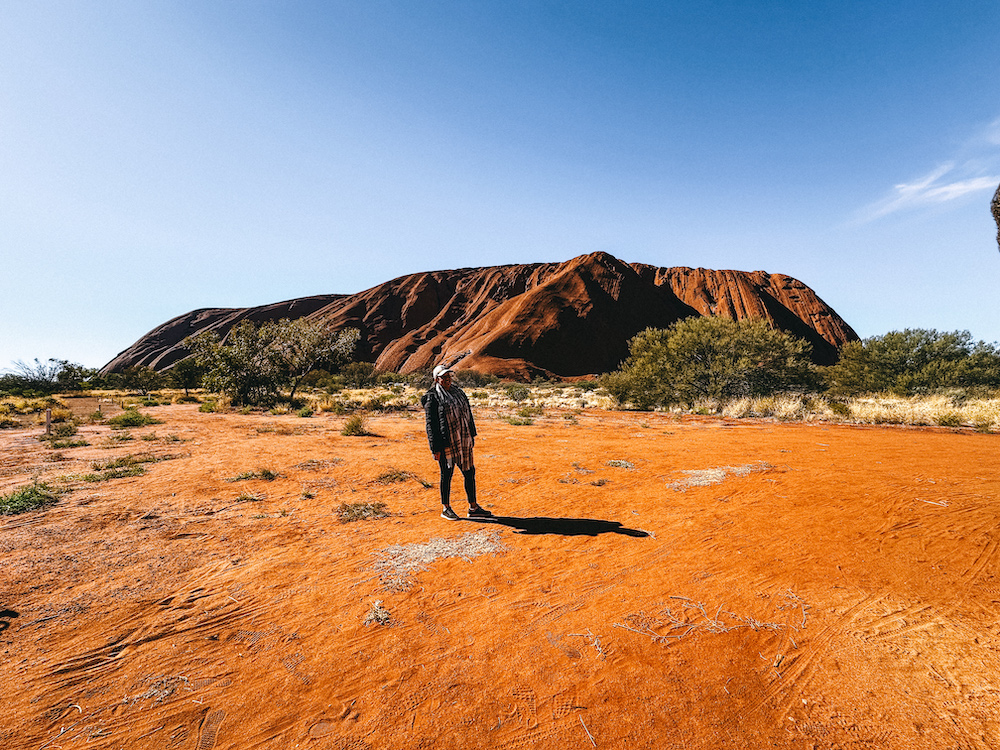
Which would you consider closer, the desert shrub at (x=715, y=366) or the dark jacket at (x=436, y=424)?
the dark jacket at (x=436, y=424)

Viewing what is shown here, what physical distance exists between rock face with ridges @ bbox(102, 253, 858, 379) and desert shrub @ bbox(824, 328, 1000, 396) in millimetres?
32528

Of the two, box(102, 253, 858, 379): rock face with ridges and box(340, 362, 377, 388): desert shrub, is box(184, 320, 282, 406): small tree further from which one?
box(102, 253, 858, 379): rock face with ridges

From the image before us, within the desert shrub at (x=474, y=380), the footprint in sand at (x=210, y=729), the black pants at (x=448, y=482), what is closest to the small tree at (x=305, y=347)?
the desert shrub at (x=474, y=380)

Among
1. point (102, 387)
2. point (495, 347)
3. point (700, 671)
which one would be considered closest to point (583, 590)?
point (700, 671)

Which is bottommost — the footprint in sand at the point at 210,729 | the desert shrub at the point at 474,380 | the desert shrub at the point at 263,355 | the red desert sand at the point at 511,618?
the footprint in sand at the point at 210,729

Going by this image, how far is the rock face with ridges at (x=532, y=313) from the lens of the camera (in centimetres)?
6234

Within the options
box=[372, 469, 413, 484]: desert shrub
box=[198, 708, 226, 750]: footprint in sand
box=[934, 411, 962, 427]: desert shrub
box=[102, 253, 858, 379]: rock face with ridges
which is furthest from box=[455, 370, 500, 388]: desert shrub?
box=[198, 708, 226, 750]: footprint in sand

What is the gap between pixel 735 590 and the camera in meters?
3.40

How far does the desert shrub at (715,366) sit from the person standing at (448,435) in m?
18.3

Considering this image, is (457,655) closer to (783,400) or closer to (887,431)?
(887,431)

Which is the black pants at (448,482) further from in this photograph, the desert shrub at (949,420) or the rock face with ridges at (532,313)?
the rock face with ridges at (532,313)

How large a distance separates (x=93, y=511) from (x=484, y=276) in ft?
283

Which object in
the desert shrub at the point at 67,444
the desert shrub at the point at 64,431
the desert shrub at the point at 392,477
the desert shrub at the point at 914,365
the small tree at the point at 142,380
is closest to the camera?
the desert shrub at the point at 392,477

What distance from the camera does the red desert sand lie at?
2188mm
